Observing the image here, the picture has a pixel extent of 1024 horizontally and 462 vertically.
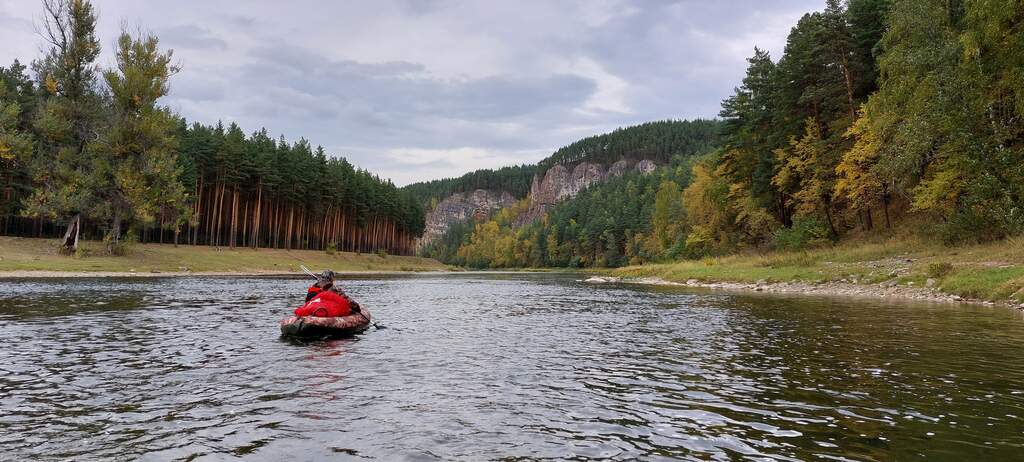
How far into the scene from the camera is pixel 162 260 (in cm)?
6166

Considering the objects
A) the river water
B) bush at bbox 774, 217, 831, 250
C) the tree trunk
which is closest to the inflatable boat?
the river water

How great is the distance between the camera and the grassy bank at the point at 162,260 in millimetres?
48950

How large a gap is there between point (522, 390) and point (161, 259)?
65580mm

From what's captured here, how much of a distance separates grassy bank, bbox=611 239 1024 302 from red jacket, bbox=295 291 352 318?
27.0 meters

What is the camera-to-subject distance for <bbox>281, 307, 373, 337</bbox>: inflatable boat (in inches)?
664

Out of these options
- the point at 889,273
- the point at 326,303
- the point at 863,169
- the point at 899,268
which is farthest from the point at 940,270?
the point at 326,303

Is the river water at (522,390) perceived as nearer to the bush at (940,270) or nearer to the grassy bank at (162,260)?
the bush at (940,270)

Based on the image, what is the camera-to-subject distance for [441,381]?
11.4m

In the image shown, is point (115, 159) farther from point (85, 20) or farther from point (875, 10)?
point (875, 10)

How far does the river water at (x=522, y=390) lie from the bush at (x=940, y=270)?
8331mm

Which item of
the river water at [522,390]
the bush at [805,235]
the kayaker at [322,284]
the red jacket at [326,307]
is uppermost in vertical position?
the bush at [805,235]

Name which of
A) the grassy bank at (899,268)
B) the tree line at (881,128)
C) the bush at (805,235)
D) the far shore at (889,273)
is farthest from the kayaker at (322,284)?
the bush at (805,235)

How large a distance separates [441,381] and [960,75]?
3637cm

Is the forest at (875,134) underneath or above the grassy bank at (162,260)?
above
